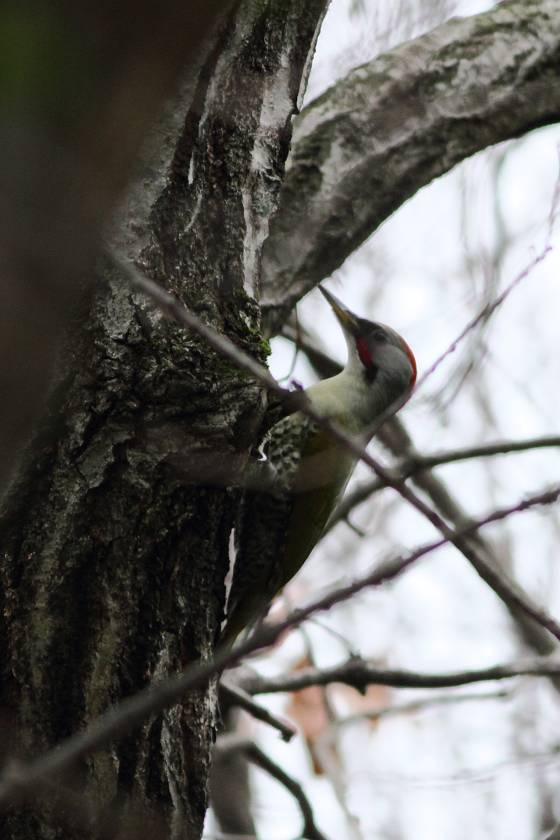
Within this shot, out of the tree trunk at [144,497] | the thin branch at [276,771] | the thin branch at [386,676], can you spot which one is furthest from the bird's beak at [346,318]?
the tree trunk at [144,497]

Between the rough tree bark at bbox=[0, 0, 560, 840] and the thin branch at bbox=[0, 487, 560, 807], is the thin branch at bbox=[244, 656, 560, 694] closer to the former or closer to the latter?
the rough tree bark at bbox=[0, 0, 560, 840]

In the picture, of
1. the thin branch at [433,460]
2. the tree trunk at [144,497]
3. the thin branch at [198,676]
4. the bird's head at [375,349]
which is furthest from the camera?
the bird's head at [375,349]

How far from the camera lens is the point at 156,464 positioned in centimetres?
232

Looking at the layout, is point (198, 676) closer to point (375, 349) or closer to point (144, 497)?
point (144, 497)

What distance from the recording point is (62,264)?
1.22 meters

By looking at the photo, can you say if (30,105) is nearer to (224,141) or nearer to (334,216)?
(224,141)

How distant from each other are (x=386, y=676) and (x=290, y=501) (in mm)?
753

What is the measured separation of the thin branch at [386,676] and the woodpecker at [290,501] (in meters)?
0.23

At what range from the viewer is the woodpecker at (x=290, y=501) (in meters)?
3.84

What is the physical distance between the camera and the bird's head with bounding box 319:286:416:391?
4.60 meters

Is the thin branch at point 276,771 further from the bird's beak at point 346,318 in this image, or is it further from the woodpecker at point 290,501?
the bird's beak at point 346,318

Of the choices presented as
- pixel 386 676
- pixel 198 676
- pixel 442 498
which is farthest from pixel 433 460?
pixel 198 676

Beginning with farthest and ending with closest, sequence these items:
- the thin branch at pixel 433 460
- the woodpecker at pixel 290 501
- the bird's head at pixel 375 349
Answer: the bird's head at pixel 375 349, the woodpecker at pixel 290 501, the thin branch at pixel 433 460

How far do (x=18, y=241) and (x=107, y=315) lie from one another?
1160 millimetres
